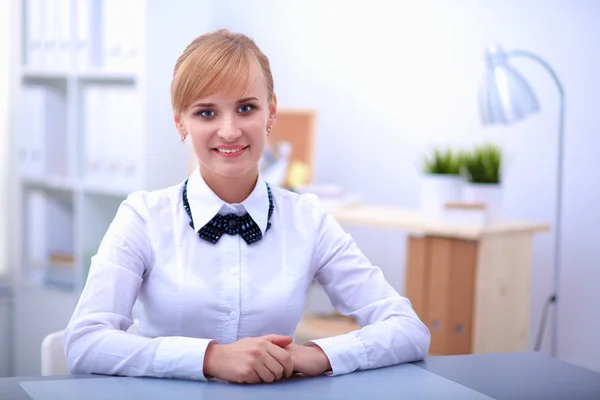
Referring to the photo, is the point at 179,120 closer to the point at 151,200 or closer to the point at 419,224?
the point at 151,200

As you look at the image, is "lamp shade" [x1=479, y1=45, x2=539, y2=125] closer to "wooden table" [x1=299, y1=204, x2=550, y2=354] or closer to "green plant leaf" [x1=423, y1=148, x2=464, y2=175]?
"green plant leaf" [x1=423, y1=148, x2=464, y2=175]

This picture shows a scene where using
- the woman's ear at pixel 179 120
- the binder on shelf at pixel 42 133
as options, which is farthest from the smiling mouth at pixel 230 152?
the binder on shelf at pixel 42 133

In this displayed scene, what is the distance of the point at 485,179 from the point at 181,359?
1.69 meters

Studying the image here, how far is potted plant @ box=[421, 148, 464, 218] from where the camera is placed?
2678 mm

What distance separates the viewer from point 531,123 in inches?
118

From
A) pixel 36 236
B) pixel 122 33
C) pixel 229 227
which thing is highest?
pixel 122 33

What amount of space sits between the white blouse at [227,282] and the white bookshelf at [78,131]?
156cm

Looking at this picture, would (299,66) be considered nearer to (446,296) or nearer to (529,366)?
(446,296)

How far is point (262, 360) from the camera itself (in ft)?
3.99

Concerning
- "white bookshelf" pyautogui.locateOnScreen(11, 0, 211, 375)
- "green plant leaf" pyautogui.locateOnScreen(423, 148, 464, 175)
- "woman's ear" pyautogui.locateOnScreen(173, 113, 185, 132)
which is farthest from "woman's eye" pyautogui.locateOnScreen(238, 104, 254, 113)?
"white bookshelf" pyautogui.locateOnScreen(11, 0, 211, 375)

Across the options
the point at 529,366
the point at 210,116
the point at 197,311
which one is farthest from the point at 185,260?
the point at 529,366

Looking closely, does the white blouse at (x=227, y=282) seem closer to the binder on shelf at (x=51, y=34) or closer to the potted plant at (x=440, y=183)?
the potted plant at (x=440, y=183)

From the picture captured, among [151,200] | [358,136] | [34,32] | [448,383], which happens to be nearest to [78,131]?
[34,32]

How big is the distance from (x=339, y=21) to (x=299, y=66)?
0.27 m
